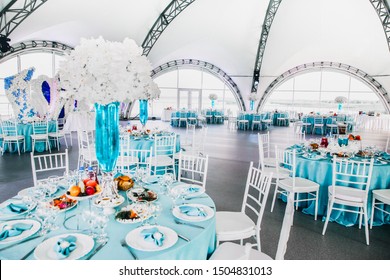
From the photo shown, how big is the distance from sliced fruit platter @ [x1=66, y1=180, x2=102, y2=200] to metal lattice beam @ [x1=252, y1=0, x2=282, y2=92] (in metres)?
12.1

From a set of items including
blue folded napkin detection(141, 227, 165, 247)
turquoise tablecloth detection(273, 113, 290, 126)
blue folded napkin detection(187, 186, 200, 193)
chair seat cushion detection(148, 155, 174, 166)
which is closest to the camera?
blue folded napkin detection(141, 227, 165, 247)

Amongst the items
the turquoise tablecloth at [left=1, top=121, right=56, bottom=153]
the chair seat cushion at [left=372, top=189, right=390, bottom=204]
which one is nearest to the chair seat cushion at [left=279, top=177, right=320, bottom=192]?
the chair seat cushion at [left=372, top=189, right=390, bottom=204]

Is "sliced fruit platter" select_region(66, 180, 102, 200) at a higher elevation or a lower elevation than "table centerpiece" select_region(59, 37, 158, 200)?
lower

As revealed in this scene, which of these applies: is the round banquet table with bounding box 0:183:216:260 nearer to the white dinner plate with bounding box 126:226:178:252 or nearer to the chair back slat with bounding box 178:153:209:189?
the white dinner plate with bounding box 126:226:178:252

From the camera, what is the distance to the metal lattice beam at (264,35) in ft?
38.4

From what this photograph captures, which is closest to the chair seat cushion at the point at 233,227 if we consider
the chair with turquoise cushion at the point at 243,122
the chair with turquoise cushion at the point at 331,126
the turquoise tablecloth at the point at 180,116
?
the chair with turquoise cushion at the point at 243,122

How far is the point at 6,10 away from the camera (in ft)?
26.9

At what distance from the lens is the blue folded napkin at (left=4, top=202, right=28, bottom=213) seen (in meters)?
1.94

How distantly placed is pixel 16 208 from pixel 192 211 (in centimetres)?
129

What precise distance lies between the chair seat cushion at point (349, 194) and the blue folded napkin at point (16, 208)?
10.6 ft

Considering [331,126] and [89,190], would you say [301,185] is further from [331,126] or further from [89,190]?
[331,126]

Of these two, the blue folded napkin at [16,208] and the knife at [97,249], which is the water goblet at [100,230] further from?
the blue folded napkin at [16,208]

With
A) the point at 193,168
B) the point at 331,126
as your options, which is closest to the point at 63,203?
the point at 193,168

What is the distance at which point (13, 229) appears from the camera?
163 centimetres
